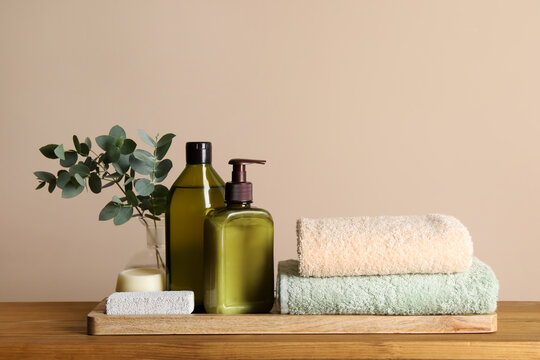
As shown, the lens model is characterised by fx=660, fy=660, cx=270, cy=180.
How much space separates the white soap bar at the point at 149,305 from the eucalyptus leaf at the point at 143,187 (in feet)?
0.48

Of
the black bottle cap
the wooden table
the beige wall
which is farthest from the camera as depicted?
the beige wall

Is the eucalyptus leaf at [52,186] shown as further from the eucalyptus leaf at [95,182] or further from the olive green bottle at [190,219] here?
the olive green bottle at [190,219]

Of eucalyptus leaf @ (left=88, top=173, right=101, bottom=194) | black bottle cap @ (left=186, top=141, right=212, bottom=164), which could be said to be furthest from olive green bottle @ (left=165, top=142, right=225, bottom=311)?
eucalyptus leaf @ (left=88, top=173, right=101, bottom=194)

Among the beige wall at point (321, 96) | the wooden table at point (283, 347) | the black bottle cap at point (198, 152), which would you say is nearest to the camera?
the wooden table at point (283, 347)

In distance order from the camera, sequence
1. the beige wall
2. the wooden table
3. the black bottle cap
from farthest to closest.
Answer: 1. the beige wall
2. the black bottle cap
3. the wooden table

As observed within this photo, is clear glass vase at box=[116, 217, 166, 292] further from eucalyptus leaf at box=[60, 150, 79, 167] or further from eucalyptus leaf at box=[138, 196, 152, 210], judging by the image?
eucalyptus leaf at box=[60, 150, 79, 167]

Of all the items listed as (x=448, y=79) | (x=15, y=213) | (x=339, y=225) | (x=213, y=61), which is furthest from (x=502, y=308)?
(x=15, y=213)

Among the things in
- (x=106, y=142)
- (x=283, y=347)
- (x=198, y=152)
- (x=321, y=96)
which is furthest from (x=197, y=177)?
(x=321, y=96)

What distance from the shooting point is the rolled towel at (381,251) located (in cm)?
76

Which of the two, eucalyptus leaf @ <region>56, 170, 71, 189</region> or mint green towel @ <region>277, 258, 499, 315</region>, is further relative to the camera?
eucalyptus leaf @ <region>56, 170, 71, 189</region>

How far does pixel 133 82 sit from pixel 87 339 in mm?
753

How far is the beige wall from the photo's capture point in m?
1.39

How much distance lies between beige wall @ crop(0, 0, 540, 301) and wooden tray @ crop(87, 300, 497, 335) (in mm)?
635

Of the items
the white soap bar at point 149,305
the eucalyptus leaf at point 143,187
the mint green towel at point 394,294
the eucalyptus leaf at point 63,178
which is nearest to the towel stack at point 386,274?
the mint green towel at point 394,294
